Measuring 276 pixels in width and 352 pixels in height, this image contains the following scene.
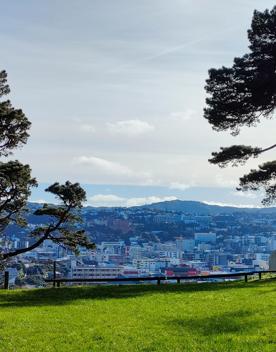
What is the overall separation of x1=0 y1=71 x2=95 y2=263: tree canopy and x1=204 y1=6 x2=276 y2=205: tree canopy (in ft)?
26.7

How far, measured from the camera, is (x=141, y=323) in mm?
15133

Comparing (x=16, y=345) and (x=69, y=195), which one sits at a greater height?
(x=69, y=195)

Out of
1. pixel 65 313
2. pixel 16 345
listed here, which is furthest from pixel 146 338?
pixel 65 313

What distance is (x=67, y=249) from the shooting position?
31562 millimetres

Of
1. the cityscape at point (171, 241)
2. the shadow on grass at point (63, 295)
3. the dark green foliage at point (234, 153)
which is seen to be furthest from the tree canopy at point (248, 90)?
the cityscape at point (171, 241)

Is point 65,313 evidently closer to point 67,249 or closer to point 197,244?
point 67,249

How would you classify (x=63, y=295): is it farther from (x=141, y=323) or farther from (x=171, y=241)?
(x=171, y=241)

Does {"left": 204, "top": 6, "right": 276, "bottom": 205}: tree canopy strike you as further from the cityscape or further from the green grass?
the cityscape

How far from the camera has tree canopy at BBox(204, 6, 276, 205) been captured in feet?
83.7

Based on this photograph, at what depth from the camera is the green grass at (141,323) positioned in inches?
468

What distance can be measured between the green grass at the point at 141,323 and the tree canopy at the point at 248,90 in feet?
24.2

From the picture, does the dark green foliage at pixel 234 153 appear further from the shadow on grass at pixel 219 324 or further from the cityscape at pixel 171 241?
the cityscape at pixel 171 241

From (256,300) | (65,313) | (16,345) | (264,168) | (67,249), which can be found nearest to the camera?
(16,345)

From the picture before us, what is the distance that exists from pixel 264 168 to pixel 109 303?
463 inches
